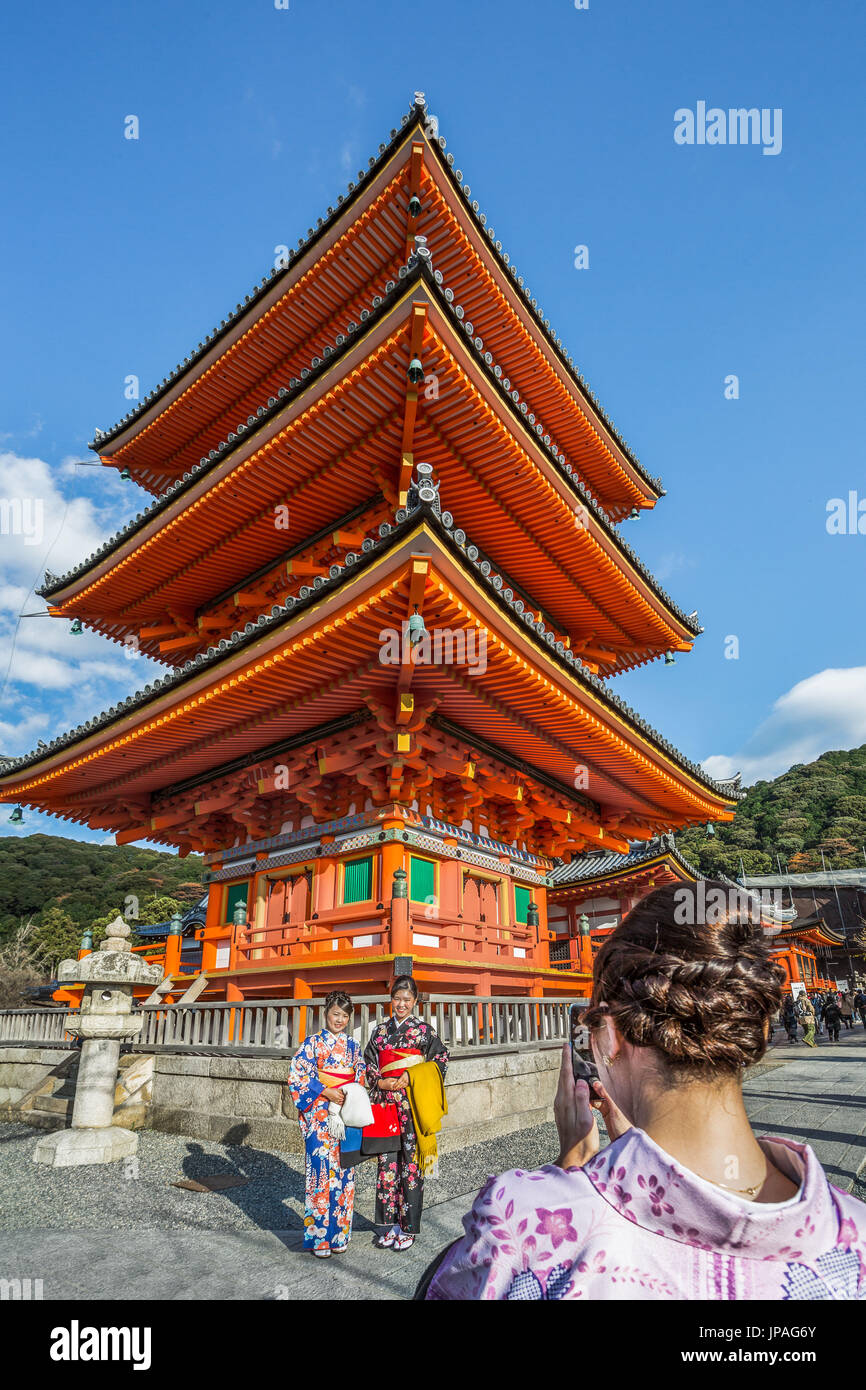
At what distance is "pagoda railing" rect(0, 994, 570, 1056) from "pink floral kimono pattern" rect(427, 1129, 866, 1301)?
263 inches

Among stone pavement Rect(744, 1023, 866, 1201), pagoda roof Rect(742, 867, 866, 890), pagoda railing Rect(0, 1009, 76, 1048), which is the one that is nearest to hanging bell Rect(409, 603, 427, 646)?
stone pavement Rect(744, 1023, 866, 1201)

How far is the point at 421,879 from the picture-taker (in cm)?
1141

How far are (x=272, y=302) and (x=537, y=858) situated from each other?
39.6 ft

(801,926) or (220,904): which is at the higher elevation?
(220,904)

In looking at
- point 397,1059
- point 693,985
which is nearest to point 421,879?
point 397,1059

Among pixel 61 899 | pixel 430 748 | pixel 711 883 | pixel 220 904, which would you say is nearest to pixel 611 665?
pixel 430 748

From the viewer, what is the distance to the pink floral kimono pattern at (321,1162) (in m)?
4.88

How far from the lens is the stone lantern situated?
7668 millimetres

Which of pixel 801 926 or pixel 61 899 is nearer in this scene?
pixel 801 926

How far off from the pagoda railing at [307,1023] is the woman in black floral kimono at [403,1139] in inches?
81.4

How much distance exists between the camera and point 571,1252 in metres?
1.20

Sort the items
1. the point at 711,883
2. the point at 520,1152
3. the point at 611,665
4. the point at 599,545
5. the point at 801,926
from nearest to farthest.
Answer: the point at 711,883 → the point at 520,1152 → the point at 599,545 → the point at 611,665 → the point at 801,926

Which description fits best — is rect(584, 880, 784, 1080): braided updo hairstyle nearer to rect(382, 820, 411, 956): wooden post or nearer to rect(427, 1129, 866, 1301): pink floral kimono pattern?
rect(427, 1129, 866, 1301): pink floral kimono pattern

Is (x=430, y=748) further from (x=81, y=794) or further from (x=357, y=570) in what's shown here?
(x=81, y=794)
